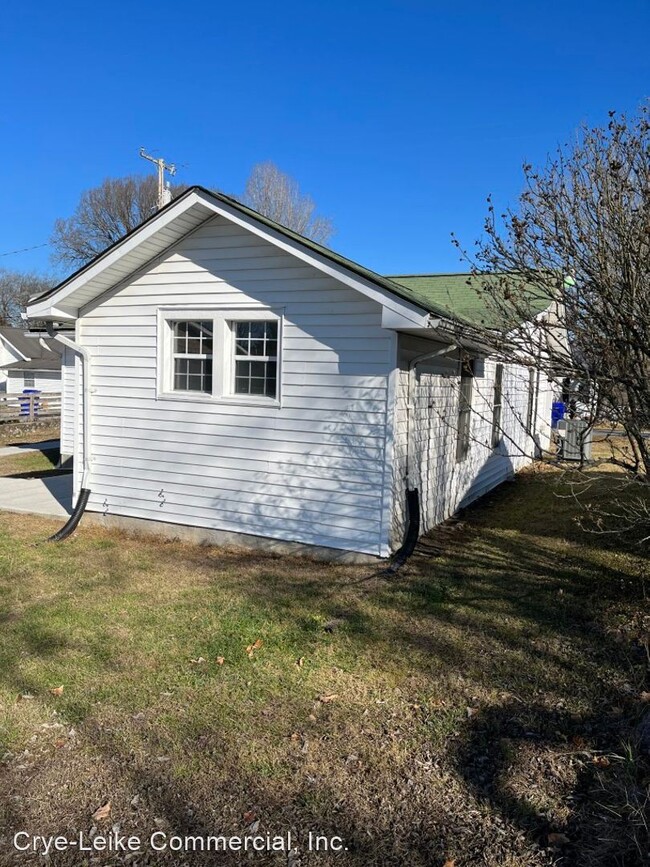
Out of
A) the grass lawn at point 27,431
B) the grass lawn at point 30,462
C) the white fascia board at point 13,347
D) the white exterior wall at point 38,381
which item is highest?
the white fascia board at point 13,347

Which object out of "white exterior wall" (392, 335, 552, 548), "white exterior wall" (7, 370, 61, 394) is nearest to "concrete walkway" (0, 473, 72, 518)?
"white exterior wall" (392, 335, 552, 548)

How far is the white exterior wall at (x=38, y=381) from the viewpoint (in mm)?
37062

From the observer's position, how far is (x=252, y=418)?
301 inches

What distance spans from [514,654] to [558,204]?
144 inches

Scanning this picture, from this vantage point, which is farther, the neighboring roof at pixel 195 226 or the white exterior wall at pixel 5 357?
the white exterior wall at pixel 5 357

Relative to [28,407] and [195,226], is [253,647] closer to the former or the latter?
[195,226]

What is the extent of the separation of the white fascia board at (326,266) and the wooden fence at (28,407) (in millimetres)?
21007

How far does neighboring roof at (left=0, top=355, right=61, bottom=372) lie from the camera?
35.6m

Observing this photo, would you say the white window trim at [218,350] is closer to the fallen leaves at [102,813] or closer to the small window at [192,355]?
the small window at [192,355]

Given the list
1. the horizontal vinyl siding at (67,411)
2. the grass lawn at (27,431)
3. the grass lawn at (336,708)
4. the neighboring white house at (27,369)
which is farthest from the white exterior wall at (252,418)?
the neighboring white house at (27,369)

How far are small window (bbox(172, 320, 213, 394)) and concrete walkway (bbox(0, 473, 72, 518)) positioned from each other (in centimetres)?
296

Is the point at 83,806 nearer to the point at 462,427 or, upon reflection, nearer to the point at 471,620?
the point at 471,620

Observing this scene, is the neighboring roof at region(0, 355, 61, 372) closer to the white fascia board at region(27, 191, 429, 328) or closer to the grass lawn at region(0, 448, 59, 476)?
the grass lawn at region(0, 448, 59, 476)

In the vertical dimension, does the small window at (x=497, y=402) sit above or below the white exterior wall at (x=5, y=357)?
below
